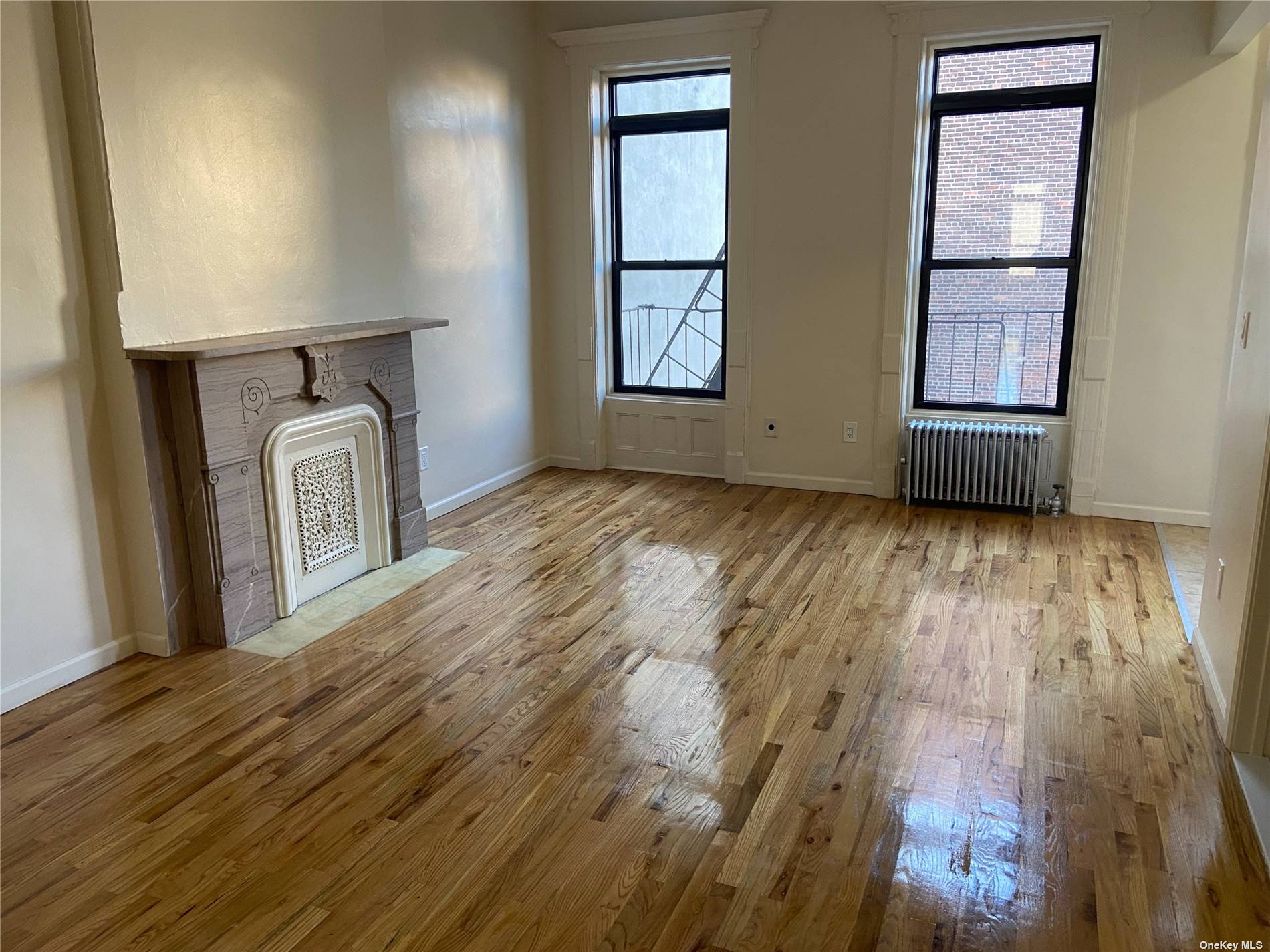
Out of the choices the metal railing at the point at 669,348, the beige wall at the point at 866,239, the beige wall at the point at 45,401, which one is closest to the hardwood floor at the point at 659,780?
the beige wall at the point at 45,401

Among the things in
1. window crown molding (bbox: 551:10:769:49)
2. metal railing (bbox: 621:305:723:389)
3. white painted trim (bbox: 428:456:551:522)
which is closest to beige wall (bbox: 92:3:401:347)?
white painted trim (bbox: 428:456:551:522)

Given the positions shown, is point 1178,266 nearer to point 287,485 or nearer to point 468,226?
point 468,226

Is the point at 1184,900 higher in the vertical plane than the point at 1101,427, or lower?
lower

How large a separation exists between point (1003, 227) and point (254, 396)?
4.11 metres

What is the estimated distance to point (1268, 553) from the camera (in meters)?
2.58

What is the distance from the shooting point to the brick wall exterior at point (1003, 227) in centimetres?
500

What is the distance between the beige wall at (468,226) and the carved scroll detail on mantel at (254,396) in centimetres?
136

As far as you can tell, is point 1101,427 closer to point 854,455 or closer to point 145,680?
point 854,455

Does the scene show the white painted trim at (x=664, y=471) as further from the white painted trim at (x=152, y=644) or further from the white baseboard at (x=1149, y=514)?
the white painted trim at (x=152, y=644)

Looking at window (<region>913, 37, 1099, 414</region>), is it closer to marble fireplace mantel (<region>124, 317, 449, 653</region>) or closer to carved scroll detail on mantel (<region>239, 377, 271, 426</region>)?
marble fireplace mantel (<region>124, 317, 449, 653</region>)

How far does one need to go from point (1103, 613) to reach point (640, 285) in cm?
358

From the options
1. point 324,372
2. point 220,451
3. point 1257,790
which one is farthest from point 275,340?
point 1257,790

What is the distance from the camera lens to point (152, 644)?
11.5ft

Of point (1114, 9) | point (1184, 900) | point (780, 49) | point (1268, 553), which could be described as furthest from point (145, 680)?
point (1114, 9)
